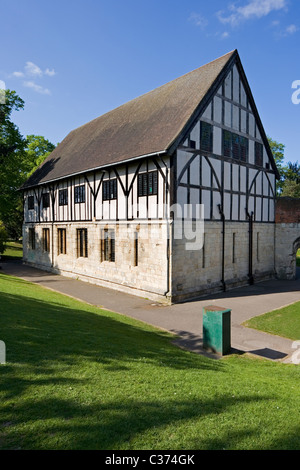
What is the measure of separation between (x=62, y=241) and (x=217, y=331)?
1600 centimetres

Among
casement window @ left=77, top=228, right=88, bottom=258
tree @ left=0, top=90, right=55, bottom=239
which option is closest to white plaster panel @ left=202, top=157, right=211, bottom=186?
casement window @ left=77, top=228, right=88, bottom=258

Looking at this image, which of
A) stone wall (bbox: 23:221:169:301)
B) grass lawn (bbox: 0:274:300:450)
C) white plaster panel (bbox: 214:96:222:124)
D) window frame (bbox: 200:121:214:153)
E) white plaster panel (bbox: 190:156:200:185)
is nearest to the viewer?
grass lawn (bbox: 0:274:300:450)

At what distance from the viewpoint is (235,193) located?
17.5m

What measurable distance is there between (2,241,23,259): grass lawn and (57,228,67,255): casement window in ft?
38.1

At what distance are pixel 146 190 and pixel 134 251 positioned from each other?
3.24 meters

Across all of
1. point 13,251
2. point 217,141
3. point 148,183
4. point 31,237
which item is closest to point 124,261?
point 148,183

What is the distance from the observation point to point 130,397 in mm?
4324

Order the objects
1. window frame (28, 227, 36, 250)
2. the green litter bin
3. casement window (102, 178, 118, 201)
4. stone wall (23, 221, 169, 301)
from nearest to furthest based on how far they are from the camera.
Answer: the green litter bin, stone wall (23, 221, 169, 301), casement window (102, 178, 118, 201), window frame (28, 227, 36, 250)

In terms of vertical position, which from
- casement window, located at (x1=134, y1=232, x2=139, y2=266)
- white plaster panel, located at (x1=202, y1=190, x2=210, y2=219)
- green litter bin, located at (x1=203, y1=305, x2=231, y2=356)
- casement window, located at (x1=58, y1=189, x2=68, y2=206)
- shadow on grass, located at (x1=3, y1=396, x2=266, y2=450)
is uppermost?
casement window, located at (x1=58, y1=189, x2=68, y2=206)

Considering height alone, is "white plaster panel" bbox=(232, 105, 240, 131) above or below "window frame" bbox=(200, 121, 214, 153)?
above

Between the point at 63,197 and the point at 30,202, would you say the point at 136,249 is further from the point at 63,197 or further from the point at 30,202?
the point at 30,202

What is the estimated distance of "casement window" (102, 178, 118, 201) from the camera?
16656 mm

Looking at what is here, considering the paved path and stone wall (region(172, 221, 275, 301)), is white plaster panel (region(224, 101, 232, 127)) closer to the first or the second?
stone wall (region(172, 221, 275, 301))

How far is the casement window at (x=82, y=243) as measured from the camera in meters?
19.3
